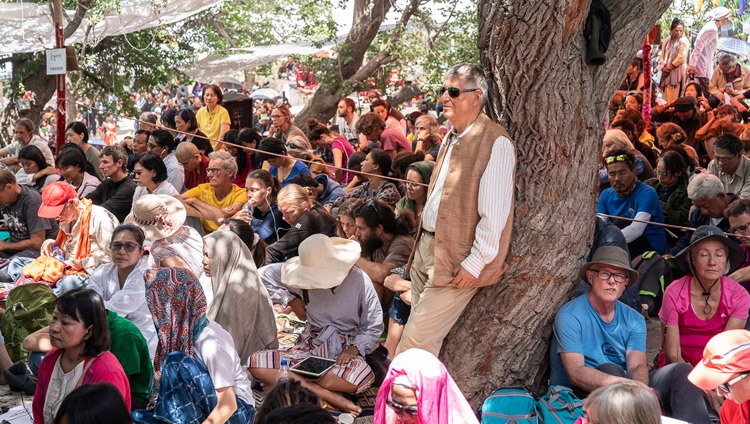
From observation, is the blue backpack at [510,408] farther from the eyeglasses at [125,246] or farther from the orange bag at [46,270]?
the orange bag at [46,270]

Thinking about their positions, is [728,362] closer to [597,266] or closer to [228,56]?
[597,266]

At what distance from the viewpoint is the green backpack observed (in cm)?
609

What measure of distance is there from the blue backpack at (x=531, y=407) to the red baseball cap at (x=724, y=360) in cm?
76

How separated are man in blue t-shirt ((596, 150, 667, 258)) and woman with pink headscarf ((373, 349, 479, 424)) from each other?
3.10 m

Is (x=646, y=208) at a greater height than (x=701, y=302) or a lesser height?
greater

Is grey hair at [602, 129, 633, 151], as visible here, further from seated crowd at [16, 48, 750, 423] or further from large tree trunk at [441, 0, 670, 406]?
large tree trunk at [441, 0, 670, 406]

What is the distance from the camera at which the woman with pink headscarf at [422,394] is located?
3.77 meters

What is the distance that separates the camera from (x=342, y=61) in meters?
12.8

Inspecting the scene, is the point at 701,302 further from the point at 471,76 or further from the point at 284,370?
the point at 284,370

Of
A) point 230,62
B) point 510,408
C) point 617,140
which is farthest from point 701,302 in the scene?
point 230,62

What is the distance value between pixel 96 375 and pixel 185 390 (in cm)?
42

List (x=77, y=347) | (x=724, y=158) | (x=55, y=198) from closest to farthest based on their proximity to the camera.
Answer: (x=77, y=347) → (x=55, y=198) → (x=724, y=158)

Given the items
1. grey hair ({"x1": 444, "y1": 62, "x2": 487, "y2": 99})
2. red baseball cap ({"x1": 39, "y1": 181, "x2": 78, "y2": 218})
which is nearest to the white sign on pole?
red baseball cap ({"x1": 39, "y1": 181, "x2": 78, "y2": 218})

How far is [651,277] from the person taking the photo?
19.5 feet
